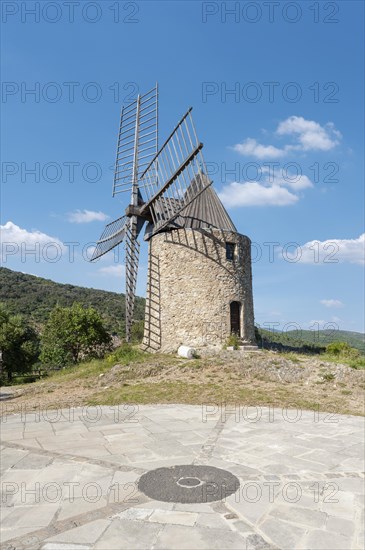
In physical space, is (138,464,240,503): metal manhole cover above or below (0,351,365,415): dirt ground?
above

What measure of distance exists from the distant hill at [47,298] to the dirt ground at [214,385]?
24608 millimetres

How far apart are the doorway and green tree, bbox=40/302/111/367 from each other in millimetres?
10196

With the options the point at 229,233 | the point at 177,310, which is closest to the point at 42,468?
the point at 177,310

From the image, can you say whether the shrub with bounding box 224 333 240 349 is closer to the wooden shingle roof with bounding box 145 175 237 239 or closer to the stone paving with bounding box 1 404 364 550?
the wooden shingle roof with bounding box 145 175 237 239

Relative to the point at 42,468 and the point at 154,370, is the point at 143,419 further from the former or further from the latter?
the point at 154,370

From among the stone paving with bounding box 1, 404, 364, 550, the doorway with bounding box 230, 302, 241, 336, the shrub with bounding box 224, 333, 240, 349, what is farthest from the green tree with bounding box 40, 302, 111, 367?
the stone paving with bounding box 1, 404, 364, 550

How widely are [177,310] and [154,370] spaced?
14.4 ft

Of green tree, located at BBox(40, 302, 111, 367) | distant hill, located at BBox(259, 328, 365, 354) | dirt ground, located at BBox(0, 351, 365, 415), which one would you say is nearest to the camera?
dirt ground, located at BBox(0, 351, 365, 415)

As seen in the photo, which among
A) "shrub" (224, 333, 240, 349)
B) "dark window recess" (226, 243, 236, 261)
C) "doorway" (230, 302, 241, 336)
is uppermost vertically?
"dark window recess" (226, 243, 236, 261)

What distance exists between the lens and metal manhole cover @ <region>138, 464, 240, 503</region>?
3.67 m

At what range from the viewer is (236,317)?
17.3 m

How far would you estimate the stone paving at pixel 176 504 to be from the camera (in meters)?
2.95

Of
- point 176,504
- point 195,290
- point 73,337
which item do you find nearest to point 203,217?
point 195,290

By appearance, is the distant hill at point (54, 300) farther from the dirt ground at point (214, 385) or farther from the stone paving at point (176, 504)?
the stone paving at point (176, 504)
